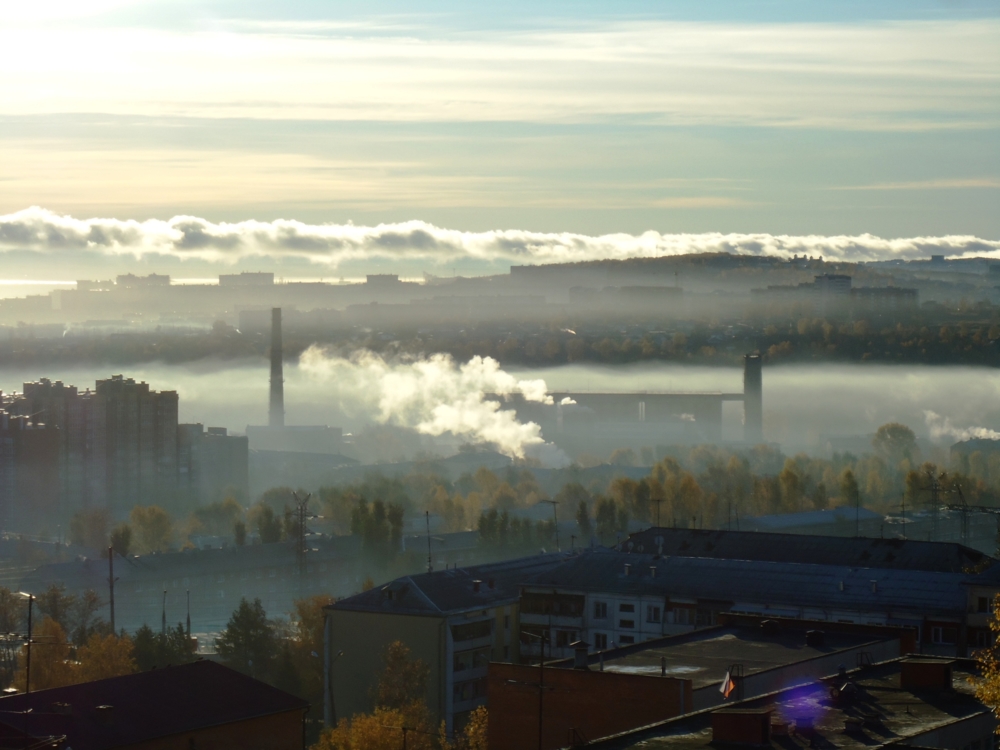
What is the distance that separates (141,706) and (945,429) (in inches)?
2189

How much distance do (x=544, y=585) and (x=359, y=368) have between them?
216 ft

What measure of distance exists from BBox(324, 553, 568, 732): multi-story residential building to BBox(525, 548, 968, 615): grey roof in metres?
0.78

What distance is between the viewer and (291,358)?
86.6 metres

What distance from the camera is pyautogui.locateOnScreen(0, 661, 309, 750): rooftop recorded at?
11.6 metres

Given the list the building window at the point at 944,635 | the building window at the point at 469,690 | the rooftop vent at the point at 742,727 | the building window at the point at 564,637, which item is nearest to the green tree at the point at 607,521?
the building window at the point at 564,637

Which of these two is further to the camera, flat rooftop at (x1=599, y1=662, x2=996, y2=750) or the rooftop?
the rooftop

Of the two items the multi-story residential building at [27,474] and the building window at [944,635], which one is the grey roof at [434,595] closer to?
the building window at [944,635]

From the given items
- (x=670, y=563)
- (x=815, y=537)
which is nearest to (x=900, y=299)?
(x=815, y=537)

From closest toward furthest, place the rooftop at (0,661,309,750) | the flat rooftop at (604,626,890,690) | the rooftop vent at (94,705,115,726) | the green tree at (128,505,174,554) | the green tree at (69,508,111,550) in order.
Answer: the rooftop at (0,661,309,750) → the rooftop vent at (94,705,115,726) → the flat rooftop at (604,626,890,690) → the green tree at (128,505,174,554) → the green tree at (69,508,111,550)

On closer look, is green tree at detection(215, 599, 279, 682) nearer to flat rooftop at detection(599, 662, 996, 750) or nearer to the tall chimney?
flat rooftop at detection(599, 662, 996, 750)

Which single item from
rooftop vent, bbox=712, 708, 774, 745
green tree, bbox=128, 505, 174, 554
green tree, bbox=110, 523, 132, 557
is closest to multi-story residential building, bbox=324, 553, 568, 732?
rooftop vent, bbox=712, 708, 774, 745

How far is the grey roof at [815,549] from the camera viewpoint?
2009 cm

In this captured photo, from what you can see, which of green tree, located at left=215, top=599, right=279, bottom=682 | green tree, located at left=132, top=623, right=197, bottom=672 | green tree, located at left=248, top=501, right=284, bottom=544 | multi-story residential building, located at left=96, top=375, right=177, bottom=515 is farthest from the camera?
multi-story residential building, located at left=96, top=375, right=177, bottom=515

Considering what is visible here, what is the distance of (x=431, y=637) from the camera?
17656 mm
